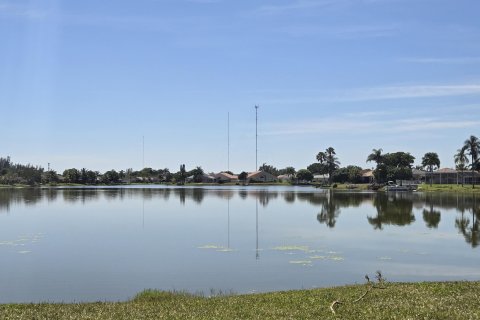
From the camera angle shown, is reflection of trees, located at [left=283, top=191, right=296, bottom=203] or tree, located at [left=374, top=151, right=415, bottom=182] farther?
tree, located at [left=374, top=151, right=415, bottom=182]

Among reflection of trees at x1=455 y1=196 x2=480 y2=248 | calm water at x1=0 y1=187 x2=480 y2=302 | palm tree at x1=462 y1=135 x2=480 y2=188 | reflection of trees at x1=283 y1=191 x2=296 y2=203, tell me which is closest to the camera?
calm water at x1=0 y1=187 x2=480 y2=302

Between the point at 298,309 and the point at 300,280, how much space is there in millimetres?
9798

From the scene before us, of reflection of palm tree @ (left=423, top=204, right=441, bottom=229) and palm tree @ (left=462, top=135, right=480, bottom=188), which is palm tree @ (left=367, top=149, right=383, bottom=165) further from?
reflection of palm tree @ (left=423, top=204, right=441, bottom=229)

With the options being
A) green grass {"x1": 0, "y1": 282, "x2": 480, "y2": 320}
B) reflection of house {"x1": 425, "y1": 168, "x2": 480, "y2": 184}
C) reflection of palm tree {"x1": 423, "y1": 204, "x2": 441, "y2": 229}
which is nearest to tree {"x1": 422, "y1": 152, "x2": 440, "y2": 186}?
reflection of house {"x1": 425, "y1": 168, "x2": 480, "y2": 184}

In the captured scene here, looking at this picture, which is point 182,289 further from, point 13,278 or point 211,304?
point 13,278

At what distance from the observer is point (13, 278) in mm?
24516

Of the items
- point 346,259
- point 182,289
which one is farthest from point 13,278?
point 346,259

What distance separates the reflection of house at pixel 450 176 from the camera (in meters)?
180

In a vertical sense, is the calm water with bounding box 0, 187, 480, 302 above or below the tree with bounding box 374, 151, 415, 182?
below

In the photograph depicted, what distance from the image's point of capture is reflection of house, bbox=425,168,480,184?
18050 centimetres

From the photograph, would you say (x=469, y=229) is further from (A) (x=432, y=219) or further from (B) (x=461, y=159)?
(B) (x=461, y=159)

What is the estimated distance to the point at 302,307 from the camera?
15125 millimetres

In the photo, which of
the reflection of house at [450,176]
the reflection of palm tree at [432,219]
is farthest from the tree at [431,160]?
the reflection of palm tree at [432,219]

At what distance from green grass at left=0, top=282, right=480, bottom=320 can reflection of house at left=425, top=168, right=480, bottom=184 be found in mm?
177368
